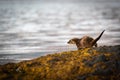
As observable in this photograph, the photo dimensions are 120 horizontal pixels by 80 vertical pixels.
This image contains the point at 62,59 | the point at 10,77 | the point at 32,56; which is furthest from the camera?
the point at 32,56

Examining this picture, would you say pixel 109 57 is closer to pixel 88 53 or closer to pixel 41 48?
pixel 88 53

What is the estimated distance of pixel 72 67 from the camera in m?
11.3

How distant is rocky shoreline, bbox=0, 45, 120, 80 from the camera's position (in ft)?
35.5

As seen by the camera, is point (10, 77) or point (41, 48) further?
point (41, 48)

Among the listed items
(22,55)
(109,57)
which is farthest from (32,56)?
(109,57)

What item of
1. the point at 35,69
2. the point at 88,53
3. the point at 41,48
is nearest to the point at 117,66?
the point at 88,53

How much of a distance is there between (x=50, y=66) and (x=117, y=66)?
2.12 meters

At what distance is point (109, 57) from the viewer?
456 inches

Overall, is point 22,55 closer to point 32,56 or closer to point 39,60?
point 32,56

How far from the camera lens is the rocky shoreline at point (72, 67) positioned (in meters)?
10.8

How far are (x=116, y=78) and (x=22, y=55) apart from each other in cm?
902

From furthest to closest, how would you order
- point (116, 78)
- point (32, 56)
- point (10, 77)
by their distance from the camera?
point (32, 56)
point (10, 77)
point (116, 78)

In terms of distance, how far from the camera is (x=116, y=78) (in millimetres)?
10492

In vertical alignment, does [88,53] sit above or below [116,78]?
above
